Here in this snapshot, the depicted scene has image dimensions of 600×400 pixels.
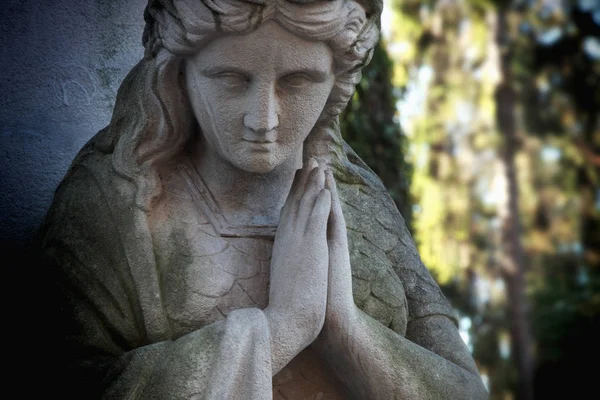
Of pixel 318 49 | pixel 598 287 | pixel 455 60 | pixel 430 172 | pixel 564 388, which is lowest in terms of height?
pixel 564 388

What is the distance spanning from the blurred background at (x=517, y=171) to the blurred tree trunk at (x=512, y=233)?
20mm

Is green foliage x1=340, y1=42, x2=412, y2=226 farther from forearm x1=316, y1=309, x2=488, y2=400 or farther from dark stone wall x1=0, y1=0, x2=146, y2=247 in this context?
forearm x1=316, y1=309, x2=488, y2=400

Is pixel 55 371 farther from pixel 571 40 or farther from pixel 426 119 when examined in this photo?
pixel 571 40

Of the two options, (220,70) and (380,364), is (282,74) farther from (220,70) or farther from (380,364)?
(380,364)

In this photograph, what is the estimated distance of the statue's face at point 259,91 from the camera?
3.35 meters

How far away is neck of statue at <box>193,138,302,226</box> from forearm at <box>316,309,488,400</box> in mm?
479

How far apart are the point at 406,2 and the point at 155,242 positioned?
1295cm

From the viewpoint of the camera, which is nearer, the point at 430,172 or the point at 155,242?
the point at 155,242

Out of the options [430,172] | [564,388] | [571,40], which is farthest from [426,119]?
[564,388]

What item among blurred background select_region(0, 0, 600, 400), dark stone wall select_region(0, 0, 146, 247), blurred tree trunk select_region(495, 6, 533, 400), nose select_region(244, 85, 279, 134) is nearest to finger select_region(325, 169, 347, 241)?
nose select_region(244, 85, 279, 134)

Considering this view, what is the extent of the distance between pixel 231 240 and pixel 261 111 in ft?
1.49

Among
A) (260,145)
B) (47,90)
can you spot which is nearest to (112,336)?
(260,145)

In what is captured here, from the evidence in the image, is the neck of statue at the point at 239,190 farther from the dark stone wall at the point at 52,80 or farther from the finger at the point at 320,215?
the dark stone wall at the point at 52,80

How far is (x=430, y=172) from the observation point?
54.0 ft
